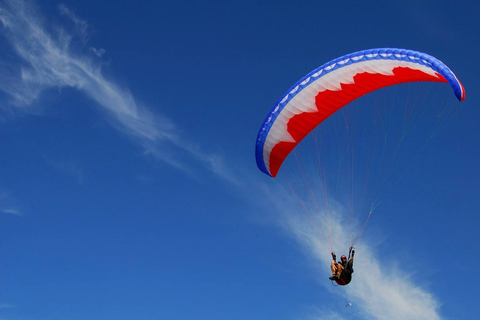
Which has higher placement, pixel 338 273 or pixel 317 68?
pixel 317 68

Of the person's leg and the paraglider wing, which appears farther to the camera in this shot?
the person's leg

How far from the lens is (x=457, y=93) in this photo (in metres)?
19.0

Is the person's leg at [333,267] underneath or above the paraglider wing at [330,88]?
underneath

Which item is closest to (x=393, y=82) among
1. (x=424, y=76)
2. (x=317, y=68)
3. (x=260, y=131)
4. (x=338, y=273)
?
(x=424, y=76)

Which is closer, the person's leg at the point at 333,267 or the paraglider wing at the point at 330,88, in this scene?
the paraglider wing at the point at 330,88

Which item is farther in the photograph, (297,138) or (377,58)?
Answer: (297,138)

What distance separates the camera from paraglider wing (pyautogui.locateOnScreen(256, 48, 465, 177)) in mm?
20547

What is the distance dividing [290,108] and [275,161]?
2.64 metres

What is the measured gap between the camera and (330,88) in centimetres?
2217

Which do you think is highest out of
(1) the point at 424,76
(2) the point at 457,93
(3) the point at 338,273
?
(1) the point at 424,76

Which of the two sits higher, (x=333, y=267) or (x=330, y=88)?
(x=330, y=88)

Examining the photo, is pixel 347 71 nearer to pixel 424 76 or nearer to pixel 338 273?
pixel 424 76

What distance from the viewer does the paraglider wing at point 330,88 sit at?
67.4 feet

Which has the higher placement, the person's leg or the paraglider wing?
the paraglider wing
